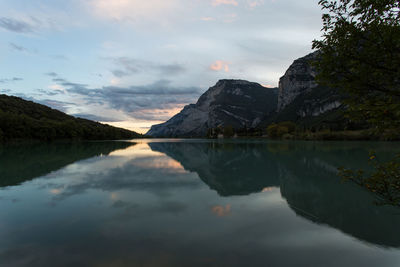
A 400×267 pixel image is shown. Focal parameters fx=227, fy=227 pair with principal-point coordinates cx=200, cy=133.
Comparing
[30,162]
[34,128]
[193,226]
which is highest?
[34,128]

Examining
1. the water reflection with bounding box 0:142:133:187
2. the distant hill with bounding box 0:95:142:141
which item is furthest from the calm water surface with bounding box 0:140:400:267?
the distant hill with bounding box 0:95:142:141

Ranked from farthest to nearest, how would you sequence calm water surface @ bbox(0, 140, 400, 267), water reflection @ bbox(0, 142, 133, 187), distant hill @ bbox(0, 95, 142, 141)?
distant hill @ bbox(0, 95, 142, 141) → water reflection @ bbox(0, 142, 133, 187) → calm water surface @ bbox(0, 140, 400, 267)

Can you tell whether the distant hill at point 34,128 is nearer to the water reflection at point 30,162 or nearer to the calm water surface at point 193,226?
the water reflection at point 30,162

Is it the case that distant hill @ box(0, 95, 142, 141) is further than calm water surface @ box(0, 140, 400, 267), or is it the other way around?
distant hill @ box(0, 95, 142, 141)

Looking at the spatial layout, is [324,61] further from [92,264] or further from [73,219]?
[73,219]

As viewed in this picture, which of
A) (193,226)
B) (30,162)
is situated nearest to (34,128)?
(30,162)

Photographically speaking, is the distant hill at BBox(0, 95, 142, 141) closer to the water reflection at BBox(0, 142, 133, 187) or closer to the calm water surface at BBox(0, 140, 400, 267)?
the water reflection at BBox(0, 142, 133, 187)

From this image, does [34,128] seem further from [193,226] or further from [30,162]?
[193,226]

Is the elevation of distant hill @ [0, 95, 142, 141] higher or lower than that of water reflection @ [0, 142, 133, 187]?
higher

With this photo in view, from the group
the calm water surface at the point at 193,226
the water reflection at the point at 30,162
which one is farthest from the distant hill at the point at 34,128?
the calm water surface at the point at 193,226

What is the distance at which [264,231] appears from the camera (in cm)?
983

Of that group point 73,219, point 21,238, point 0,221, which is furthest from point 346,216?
point 0,221

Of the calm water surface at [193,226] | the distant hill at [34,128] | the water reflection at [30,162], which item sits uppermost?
the distant hill at [34,128]

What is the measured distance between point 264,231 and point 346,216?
5.16 m
